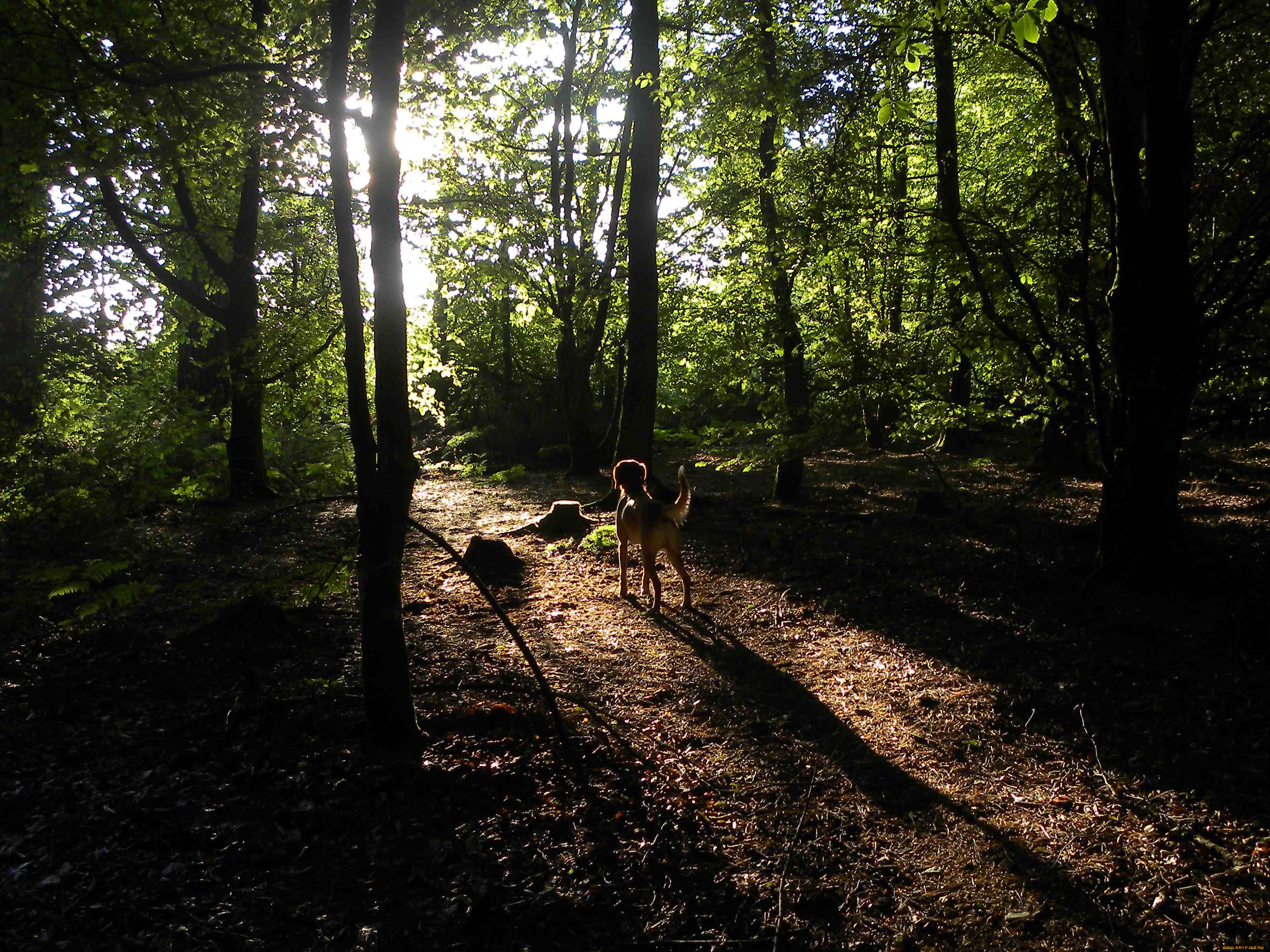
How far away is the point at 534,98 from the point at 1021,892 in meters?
18.0

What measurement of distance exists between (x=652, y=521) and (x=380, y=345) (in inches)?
138

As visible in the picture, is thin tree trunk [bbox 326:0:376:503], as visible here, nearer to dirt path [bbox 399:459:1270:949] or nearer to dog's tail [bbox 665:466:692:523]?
dirt path [bbox 399:459:1270:949]

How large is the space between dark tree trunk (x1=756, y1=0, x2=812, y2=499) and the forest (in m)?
0.13

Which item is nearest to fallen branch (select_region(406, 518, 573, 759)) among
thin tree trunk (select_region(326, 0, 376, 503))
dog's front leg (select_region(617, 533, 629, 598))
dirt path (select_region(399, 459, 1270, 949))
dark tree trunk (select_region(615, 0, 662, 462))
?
thin tree trunk (select_region(326, 0, 376, 503))

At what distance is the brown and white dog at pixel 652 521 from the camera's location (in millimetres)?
6848

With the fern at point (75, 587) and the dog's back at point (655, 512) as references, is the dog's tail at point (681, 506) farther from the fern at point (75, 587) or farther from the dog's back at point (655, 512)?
the fern at point (75, 587)

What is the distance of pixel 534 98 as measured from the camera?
16.7 metres

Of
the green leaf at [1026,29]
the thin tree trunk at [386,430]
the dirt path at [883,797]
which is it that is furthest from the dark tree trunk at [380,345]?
the green leaf at [1026,29]

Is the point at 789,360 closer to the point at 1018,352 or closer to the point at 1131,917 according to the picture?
the point at 1018,352

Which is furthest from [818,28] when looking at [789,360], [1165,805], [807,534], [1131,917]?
[1131,917]

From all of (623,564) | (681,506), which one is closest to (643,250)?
(681,506)

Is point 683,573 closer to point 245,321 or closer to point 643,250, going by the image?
point 643,250

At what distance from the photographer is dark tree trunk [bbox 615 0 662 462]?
934 centimetres

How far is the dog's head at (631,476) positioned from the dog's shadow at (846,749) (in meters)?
1.31
